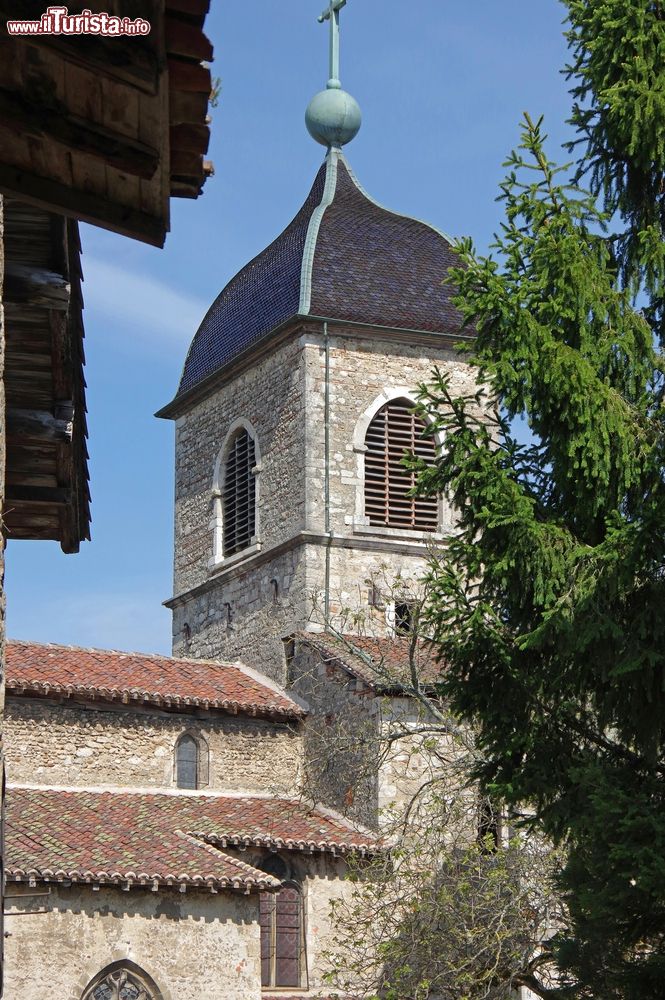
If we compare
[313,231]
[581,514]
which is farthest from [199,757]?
[581,514]

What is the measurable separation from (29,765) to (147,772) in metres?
1.66

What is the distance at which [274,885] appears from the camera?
17.7 meters

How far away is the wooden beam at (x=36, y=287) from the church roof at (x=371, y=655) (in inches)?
571

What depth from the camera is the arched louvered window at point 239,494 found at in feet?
83.6

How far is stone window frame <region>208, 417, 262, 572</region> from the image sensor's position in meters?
25.0

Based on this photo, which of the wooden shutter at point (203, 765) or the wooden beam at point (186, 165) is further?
the wooden shutter at point (203, 765)

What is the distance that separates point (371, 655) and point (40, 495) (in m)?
14.9

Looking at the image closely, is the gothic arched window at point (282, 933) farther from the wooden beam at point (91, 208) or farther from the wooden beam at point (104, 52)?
the wooden beam at point (104, 52)

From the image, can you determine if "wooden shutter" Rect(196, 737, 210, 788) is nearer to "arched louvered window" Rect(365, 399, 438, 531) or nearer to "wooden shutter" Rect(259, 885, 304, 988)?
"wooden shutter" Rect(259, 885, 304, 988)

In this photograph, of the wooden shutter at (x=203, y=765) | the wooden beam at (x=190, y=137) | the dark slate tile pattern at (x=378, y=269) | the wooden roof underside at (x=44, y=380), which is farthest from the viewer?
the dark slate tile pattern at (x=378, y=269)

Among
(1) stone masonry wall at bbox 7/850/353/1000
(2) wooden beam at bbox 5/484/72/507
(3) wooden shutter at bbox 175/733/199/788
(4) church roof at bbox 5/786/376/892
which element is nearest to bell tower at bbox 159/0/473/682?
(3) wooden shutter at bbox 175/733/199/788

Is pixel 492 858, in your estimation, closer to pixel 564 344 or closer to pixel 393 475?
pixel 564 344

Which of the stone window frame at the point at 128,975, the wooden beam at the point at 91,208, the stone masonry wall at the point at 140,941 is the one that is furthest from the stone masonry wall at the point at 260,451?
the wooden beam at the point at 91,208

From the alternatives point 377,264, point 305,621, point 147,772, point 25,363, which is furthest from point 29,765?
point 25,363
